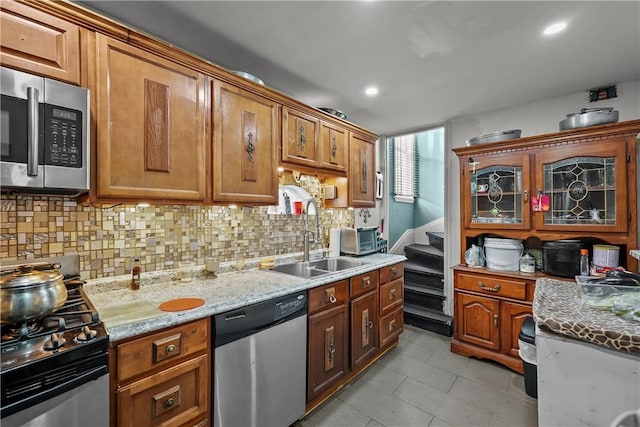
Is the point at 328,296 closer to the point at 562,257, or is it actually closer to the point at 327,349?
the point at 327,349

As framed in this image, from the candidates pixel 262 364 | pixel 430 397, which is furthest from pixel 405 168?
pixel 262 364

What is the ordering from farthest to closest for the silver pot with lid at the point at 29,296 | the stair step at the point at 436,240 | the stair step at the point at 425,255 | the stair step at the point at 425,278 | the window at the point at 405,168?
the window at the point at 405,168, the stair step at the point at 436,240, the stair step at the point at 425,255, the stair step at the point at 425,278, the silver pot with lid at the point at 29,296

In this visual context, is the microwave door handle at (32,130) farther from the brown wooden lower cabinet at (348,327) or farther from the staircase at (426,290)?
the staircase at (426,290)

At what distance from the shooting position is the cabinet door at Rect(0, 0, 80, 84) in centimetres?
112

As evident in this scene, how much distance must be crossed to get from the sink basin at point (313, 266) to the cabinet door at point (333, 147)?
893mm

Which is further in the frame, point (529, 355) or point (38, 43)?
point (529, 355)

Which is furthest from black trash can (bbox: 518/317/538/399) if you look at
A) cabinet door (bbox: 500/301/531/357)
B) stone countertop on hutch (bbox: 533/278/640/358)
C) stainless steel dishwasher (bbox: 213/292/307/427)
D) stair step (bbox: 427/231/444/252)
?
stair step (bbox: 427/231/444/252)

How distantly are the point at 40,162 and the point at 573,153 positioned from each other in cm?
348

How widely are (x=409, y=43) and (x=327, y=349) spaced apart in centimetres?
219

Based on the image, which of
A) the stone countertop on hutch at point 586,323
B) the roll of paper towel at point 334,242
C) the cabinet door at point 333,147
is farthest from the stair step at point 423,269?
the stone countertop on hutch at point 586,323

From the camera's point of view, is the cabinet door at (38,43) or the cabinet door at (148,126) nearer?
the cabinet door at (38,43)

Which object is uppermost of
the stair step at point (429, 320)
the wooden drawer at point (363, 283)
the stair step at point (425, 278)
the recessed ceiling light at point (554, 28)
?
the recessed ceiling light at point (554, 28)

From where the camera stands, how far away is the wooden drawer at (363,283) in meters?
2.29

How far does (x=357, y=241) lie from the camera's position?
2863 mm
